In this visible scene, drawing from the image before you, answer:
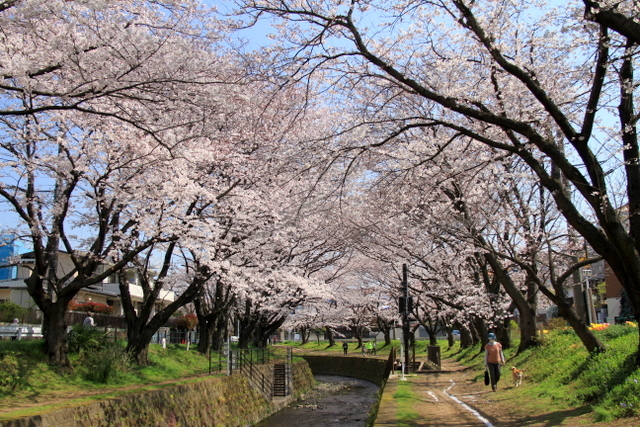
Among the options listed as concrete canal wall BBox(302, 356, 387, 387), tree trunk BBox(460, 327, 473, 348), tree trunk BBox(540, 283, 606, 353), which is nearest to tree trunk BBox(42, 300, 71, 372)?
tree trunk BBox(540, 283, 606, 353)

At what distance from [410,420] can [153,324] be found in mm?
9885

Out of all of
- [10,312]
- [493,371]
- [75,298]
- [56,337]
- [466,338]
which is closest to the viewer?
[493,371]

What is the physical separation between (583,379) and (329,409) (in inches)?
531

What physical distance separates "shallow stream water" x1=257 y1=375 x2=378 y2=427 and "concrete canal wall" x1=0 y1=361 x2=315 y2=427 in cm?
84

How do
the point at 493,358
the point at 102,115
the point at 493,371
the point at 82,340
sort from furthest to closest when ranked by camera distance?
the point at 82,340, the point at 493,371, the point at 493,358, the point at 102,115

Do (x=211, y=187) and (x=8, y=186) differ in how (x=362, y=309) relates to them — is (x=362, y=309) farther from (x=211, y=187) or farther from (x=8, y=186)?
(x=8, y=186)

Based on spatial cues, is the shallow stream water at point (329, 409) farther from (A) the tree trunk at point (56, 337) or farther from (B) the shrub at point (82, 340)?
(A) the tree trunk at point (56, 337)

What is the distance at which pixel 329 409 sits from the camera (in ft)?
70.9

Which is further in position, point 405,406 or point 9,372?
point 9,372

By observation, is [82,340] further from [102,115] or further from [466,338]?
[466,338]

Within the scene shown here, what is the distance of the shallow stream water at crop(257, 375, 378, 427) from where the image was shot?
18.2m

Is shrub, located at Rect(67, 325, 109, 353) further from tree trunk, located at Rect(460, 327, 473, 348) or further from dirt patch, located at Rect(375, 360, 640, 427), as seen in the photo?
tree trunk, located at Rect(460, 327, 473, 348)

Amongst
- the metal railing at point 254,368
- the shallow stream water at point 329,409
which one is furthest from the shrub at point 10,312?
the shallow stream water at point 329,409

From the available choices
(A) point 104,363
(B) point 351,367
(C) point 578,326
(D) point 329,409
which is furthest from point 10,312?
(B) point 351,367
